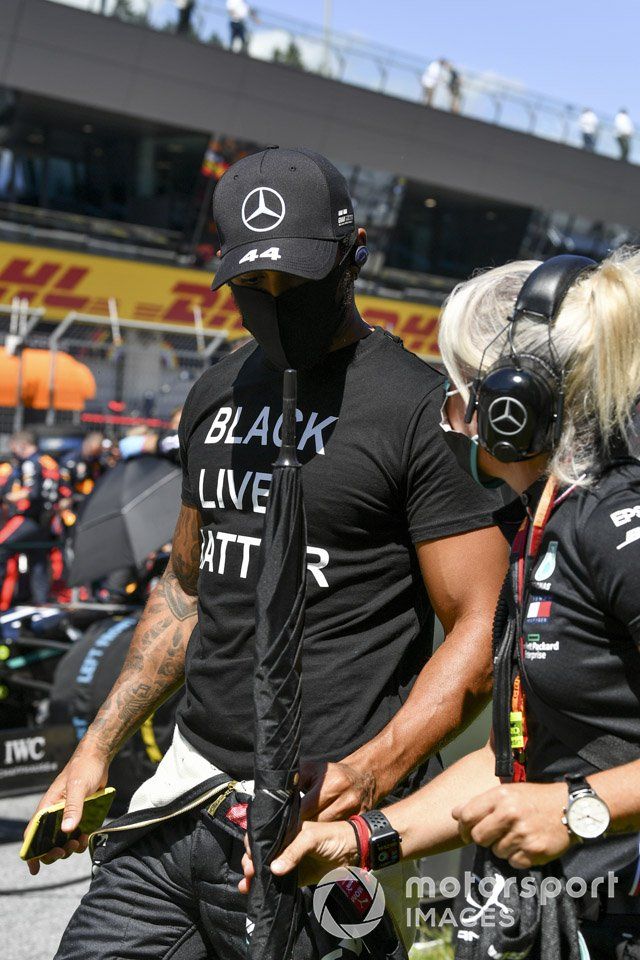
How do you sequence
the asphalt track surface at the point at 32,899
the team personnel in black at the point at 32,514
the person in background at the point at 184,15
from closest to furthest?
the asphalt track surface at the point at 32,899 → the team personnel in black at the point at 32,514 → the person in background at the point at 184,15

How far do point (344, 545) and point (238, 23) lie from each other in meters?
27.2

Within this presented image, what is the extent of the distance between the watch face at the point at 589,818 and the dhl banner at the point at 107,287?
22.3 m

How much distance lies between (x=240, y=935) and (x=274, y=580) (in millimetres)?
854

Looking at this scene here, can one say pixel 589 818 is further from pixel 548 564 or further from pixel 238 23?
pixel 238 23

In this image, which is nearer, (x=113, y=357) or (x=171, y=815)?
(x=171, y=815)

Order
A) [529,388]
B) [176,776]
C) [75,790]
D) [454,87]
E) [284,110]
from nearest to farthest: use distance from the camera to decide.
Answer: [529,388], [176,776], [75,790], [284,110], [454,87]

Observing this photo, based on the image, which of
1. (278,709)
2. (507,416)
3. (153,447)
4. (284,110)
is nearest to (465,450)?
(507,416)

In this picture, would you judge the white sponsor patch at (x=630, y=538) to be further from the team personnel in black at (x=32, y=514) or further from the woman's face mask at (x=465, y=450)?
the team personnel in black at (x=32, y=514)

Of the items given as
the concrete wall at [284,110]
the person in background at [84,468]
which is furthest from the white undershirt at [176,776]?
the concrete wall at [284,110]

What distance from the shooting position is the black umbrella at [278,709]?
1968 millimetres

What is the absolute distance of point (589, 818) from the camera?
70.2 inches

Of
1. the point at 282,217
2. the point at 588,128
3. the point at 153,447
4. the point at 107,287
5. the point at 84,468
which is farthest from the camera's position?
the point at 588,128

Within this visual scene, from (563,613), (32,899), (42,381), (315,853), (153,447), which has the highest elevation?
(563,613)

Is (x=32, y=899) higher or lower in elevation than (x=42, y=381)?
higher
